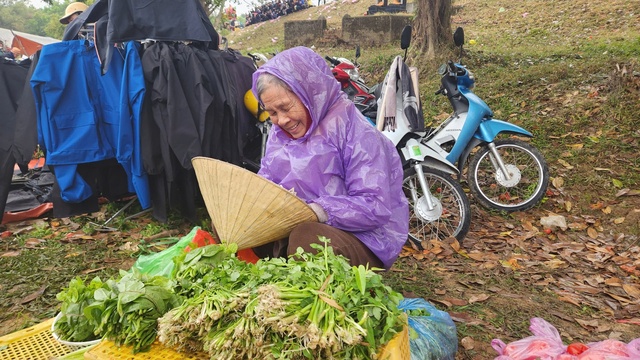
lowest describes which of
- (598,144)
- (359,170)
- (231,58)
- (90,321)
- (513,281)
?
(513,281)

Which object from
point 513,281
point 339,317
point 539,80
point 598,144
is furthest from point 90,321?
point 539,80

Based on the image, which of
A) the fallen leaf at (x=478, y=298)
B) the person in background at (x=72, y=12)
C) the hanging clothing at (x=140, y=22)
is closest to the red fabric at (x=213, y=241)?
the fallen leaf at (x=478, y=298)

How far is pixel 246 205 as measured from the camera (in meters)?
1.82

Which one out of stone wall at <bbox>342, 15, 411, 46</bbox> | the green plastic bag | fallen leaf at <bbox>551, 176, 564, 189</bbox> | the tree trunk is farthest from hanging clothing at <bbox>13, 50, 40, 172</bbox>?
stone wall at <bbox>342, 15, 411, 46</bbox>

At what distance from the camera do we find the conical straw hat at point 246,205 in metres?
1.77

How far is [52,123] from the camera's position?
11.2ft

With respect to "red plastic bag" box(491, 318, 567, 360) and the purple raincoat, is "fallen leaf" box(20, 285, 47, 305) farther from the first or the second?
"red plastic bag" box(491, 318, 567, 360)

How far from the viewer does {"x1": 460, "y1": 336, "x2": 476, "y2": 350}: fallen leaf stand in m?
2.40

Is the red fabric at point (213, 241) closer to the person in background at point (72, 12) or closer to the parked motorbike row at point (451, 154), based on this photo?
the parked motorbike row at point (451, 154)

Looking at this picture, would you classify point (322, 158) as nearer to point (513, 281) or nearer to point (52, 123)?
point (513, 281)

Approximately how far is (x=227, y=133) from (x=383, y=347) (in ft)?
9.57

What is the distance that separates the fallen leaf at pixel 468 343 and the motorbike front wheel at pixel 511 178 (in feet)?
6.85

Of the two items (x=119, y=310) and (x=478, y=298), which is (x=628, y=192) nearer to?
(x=478, y=298)

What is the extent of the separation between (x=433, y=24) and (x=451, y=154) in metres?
4.42
